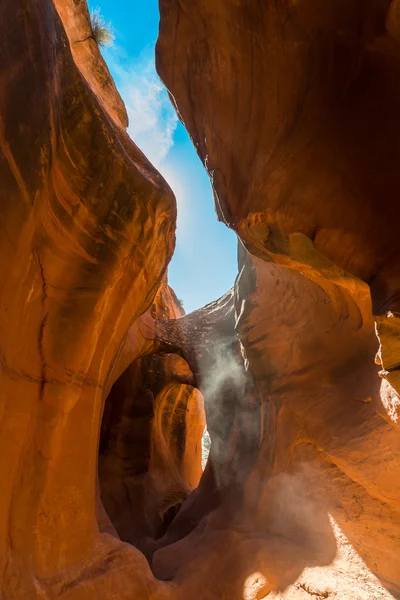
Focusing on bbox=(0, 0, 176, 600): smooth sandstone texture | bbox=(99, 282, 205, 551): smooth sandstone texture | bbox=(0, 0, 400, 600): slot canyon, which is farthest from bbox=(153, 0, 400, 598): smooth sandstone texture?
Answer: bbox=(99, 282, 205, 551): smooth sandstone texture

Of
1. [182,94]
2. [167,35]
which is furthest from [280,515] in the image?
[167,35]

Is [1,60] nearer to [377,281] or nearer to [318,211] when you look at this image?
[318,211]

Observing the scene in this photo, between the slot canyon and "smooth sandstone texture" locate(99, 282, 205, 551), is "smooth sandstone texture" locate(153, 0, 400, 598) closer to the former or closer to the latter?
the slot canyon

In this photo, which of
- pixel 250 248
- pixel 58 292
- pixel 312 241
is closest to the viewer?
pixel 58 292

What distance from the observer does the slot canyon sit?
12.1 feet

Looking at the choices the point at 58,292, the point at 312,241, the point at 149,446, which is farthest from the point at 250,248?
the point at 149,446

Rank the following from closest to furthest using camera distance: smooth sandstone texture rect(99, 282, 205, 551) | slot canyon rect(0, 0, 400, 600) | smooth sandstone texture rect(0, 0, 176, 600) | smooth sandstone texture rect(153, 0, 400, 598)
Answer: smooth sandstone texture rect(0, 0, 176, 600)
slot canyon rect(0, 0, 400, 600)
smooth sandstone texture rect(153, 0, 400, 598)
smooth sandstone texture rect(99, 282, 205, 551)

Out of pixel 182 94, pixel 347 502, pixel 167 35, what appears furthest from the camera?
pixel 347 502

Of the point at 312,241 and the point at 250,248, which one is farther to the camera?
the point at 250,248

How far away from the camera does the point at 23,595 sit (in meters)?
3.49

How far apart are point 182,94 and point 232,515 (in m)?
6.66

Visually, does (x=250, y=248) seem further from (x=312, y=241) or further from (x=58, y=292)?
(x=58, y=292)

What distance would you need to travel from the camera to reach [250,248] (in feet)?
19.0

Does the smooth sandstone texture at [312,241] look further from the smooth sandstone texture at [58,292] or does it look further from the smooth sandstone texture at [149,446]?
the smooth sandstone texture at [149,446]
